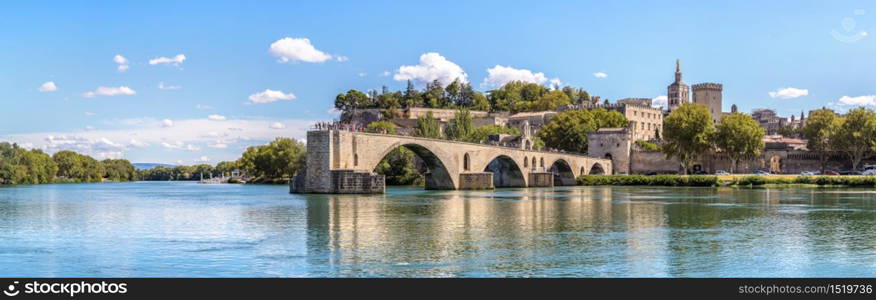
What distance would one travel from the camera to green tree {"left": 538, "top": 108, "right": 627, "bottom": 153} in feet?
296

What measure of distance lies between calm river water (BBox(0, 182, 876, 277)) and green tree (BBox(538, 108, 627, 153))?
54.7m

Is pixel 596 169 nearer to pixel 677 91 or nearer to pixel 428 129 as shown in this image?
pixel 428 129

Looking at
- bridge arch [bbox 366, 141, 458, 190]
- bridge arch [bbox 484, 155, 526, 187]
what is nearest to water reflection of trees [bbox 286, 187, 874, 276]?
bridge arch [bbox 366, 141, 458, 190]

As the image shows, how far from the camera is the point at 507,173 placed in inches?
2731

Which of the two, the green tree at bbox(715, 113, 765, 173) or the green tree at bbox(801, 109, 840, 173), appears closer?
the green tree at bbox(715, 113, 765, 173)

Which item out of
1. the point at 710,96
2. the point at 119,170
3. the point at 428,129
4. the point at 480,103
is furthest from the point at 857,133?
the point at 119,170

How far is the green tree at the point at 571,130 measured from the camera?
90.2 metres

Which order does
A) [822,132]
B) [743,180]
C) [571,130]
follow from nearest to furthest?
[743,180] < [822,132] < [571,130]

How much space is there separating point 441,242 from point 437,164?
1359 inches

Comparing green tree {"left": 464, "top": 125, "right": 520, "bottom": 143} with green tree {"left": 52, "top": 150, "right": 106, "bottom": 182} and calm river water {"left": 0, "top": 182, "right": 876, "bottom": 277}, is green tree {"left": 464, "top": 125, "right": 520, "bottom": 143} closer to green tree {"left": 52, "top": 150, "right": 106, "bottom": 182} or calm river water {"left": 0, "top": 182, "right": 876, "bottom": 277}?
calm river water {"left": 0, "top": 182, "right": 876, "bottom": 277}

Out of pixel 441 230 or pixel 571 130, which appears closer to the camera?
pixel 441 230

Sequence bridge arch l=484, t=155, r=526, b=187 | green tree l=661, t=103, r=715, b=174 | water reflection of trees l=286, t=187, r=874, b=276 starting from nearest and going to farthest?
water reflection of trees l=286, t=187, r=874, b=276, bridge arch l=484, t=155, r=526, b=187, green tree l=661, t=103, r=715, b=174

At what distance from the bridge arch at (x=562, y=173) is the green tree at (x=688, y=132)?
29.0 ft

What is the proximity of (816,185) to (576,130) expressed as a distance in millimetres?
33074
